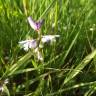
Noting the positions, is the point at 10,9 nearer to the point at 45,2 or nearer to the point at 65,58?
the point at 45,2

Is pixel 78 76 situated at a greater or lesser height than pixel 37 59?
lesser

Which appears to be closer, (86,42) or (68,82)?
(68,82)

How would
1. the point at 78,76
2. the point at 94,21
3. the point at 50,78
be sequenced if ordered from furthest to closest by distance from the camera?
the point at 94,21 < the point at 78,76 < the point at 50,78

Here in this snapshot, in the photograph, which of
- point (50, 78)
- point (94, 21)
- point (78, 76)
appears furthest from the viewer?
point (94, 21)

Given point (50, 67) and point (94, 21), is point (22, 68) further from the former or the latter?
point (94, 21)

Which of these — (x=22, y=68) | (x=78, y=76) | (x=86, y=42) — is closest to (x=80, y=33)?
(x=86, y=42)

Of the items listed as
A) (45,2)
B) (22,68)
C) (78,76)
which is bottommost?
(78,76)
